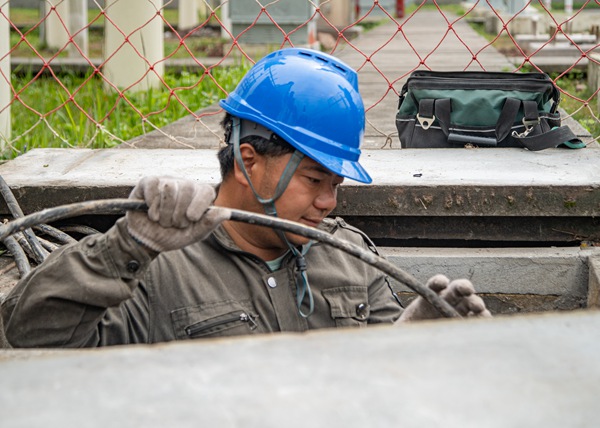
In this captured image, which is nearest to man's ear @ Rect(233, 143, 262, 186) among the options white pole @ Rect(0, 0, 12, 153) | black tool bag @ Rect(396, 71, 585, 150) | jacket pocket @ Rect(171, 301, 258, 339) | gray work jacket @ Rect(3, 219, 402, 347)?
gray work jacket @ Rect(3, 219, 402, 347)

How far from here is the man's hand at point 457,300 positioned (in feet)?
7.13

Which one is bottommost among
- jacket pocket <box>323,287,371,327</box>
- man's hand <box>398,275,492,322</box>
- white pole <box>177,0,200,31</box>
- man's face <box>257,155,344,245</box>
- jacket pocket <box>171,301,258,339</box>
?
white pole <box>177,0,200,31</box>

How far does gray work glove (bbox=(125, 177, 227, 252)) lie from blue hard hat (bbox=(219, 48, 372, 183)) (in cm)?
55

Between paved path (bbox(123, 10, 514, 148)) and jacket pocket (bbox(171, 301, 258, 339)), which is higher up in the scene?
jacket pocket (bbox(171, 301, 258, 339))

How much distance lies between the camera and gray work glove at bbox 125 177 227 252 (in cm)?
189

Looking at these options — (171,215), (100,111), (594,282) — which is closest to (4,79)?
(100,111)

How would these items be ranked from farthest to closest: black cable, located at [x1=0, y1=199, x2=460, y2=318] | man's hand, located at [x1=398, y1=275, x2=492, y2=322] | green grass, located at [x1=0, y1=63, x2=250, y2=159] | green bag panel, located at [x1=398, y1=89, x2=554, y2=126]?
1. green grass, located at [x1=0, y1=63, x2=250, y2=159]
2. green bag panel, located at [x1=398, y1=89, x2=554, y2=126]
3. man's hand, located at [x1=398, y1=275, x2=492, y2=322]
4. black cable, located at [x1=0, y1=199, x2=460, y2=318]

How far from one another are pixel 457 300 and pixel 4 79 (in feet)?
12.6

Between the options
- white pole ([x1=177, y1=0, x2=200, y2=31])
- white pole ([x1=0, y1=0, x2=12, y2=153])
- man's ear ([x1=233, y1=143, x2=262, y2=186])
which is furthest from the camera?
white pole ([x1=177, y1=0, x2=200, y2=31])

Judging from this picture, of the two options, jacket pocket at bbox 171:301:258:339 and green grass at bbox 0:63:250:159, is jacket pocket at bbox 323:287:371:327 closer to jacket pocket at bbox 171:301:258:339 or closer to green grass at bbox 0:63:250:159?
jacket pocket at bbox 171:301:258:339

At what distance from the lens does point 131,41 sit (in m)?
7.11

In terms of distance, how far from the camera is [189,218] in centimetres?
190

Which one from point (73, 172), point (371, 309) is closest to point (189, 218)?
point (371, 309)

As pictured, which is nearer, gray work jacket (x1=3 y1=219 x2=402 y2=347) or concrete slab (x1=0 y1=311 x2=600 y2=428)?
concrete slab (x1=0 y1=311 x2=600 y2=428)
